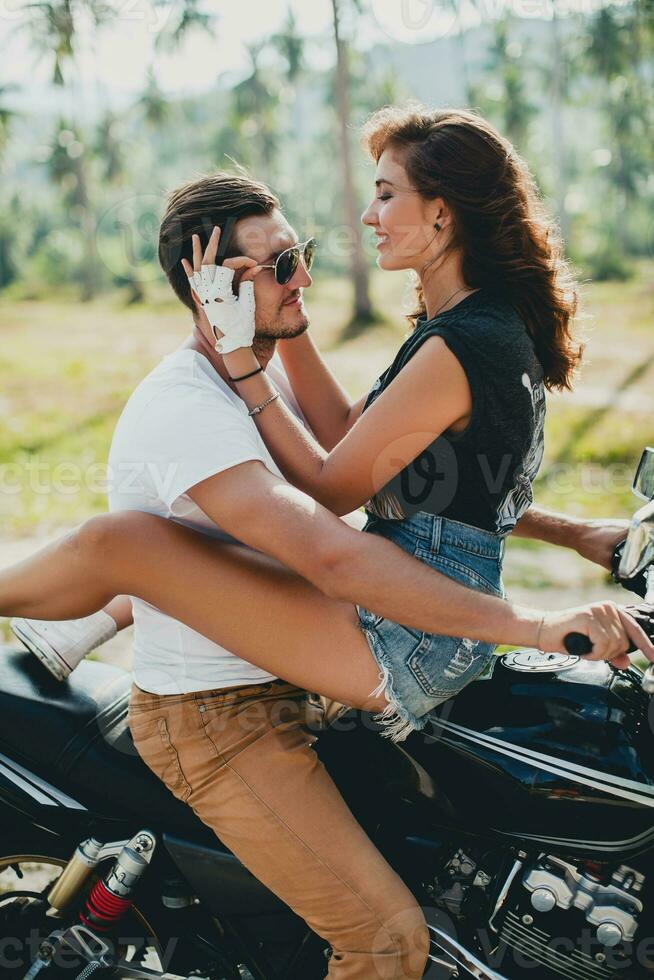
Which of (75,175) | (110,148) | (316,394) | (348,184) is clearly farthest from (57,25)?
(110,148)

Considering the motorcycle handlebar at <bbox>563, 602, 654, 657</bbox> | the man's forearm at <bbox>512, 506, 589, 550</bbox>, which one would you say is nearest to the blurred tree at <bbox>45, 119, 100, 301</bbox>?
the man's forearm at <bbox>512, 506, 589, 550</bbox>

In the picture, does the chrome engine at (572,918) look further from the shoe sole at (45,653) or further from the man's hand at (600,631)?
the shoe sole at (45,653)

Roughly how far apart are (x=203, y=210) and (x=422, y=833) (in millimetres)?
1641

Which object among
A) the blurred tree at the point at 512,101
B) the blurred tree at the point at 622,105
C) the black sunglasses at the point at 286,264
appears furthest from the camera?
the blurred tree at the point at 512,101

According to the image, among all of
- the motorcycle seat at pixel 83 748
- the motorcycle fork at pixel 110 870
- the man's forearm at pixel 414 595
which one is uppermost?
the man's forearm at pixel 414 595

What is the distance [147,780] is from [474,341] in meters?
1.29

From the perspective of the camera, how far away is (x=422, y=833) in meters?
2.09

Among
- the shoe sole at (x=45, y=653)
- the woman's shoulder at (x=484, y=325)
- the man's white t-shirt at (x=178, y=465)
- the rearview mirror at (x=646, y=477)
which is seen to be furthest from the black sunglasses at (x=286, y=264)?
the shoe sole at (x=45, y=653)

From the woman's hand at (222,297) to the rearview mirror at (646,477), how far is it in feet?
3.28

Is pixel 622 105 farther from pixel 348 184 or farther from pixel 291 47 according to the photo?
pixel 348 184

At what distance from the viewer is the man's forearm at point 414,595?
1853 millimetres

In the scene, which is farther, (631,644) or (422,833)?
(422,833)

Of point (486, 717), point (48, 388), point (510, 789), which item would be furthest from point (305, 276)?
point (48, 388)

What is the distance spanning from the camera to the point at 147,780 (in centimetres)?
217
